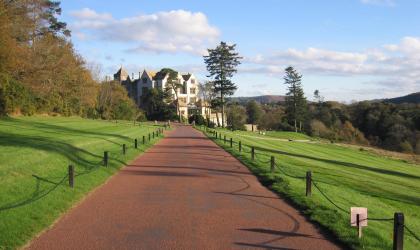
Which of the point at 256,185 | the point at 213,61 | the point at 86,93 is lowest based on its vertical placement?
the point at 256,185

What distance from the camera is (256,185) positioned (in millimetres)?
16297

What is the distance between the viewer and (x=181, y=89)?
396 feet

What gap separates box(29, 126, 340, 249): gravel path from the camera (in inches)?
344

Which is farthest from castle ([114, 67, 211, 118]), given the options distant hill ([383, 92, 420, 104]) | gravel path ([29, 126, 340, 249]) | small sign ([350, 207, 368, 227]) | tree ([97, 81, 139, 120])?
small sign ([350, 207, 368, 227])

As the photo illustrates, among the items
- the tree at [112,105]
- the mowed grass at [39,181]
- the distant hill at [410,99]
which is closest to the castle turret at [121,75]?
the tree at [112,105]

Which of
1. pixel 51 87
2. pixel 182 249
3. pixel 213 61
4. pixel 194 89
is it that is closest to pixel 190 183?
pixel 182 249

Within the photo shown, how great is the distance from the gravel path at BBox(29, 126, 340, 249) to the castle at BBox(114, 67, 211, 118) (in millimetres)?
96022

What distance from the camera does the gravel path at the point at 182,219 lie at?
8.73 meters

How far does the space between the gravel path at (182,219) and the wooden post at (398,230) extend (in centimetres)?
109

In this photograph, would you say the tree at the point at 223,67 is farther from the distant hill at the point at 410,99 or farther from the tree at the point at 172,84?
the distant hill at the point at 410,99

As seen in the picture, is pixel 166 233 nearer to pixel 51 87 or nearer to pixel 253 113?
pixel 51 87

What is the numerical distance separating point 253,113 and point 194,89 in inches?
851

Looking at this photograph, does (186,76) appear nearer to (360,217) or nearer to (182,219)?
(182,219)

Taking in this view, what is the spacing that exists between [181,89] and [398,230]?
114m
